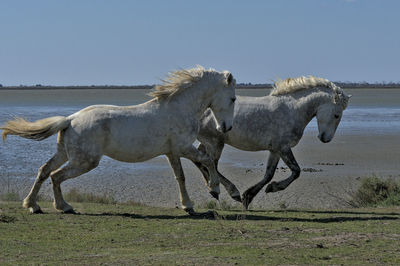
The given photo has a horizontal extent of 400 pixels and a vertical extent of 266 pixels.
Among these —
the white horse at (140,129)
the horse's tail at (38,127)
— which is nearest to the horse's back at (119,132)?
the white horse at (140,129)

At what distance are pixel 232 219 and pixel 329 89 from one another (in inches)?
137

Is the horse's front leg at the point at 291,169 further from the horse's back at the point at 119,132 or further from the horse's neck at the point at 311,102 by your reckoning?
the horse's back at the point at 119,132

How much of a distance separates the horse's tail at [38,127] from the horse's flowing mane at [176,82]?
4.46ft

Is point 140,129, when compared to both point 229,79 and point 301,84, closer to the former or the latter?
point 229,79

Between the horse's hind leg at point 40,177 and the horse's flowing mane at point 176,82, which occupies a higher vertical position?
the horse's flowing mane at point 176,82

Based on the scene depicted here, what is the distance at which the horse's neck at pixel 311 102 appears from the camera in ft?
41.1

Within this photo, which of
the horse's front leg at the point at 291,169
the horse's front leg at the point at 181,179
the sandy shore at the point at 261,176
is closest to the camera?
the horse's front leg at the point at 181,179

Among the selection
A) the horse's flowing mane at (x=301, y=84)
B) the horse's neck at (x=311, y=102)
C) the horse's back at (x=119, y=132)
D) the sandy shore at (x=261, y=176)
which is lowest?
the sandy shore at (x=261, y=176)

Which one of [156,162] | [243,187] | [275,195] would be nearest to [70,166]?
[275,195]

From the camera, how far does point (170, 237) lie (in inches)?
343

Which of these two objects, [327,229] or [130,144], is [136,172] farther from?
[327,229]

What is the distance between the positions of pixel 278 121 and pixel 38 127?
162 inches

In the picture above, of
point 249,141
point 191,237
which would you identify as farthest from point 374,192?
point 191,237

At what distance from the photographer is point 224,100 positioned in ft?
35.5
